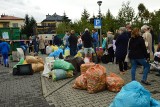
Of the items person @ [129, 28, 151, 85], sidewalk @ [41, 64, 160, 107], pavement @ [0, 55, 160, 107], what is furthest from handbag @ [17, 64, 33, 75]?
person @ [129, 28, 151, 85]

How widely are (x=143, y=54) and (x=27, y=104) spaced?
3.40 m

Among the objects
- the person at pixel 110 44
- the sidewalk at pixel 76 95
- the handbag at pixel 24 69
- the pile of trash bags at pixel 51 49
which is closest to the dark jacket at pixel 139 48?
the sidewalk at pixel 76 95

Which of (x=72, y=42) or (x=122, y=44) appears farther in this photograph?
(x=72, y=42)

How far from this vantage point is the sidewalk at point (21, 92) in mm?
7239

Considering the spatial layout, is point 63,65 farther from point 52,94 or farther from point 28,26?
point 28,26

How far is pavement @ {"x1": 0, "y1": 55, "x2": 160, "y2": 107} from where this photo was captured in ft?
22.4

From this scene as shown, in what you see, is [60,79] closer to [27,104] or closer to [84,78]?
[84,78]

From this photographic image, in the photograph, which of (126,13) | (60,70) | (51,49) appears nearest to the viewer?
(60,70)

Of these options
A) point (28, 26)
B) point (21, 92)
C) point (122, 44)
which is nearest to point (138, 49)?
point (122, 44)

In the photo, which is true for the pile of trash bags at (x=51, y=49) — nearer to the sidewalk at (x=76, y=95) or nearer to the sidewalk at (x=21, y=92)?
the sidewalk at (x=21, y=92)

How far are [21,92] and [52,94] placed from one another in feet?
3.83

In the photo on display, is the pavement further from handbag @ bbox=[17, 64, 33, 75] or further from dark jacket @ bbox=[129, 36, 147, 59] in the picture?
handbag @ bbox=[17, 64, 33, 75]

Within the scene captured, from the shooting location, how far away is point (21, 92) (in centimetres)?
860

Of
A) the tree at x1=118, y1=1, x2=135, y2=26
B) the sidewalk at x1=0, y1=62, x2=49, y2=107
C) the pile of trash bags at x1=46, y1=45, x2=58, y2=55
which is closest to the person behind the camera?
the sidewalk at x1=0, y1=62, x2=49, y2=107
